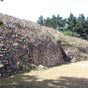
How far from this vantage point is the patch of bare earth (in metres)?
9.32

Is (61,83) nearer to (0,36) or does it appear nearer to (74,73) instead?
(74,73)

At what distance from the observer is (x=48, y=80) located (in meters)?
10.2

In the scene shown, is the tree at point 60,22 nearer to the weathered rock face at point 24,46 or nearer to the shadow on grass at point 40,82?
the weathered rock face at point 24,46

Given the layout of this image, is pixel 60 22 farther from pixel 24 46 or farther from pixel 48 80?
pixel 48 80

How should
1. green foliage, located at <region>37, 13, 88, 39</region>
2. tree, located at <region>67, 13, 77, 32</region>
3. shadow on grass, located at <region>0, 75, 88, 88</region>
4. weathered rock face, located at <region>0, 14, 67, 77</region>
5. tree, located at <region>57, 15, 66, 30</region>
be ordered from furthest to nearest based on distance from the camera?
1. tree, located at <region>57, 15, 66, 30</region>
2. tree, located at <region>67, 13, 77, 32</region>
3. green foliage, located at <region>37, 13, 88, 39</region>
4. weathered rock face, located at <region>0, 14, 67, 77</region>
5. shadow on grass, located at <region>0, 75, 88, 88</region>

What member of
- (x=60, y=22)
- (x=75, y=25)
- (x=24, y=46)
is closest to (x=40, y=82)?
(x=24, y=46)

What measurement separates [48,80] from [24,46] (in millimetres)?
3711

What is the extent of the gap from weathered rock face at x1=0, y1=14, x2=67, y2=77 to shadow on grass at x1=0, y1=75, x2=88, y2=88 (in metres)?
1.12

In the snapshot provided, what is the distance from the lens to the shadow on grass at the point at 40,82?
9.23 metres

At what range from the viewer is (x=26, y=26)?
15.1m

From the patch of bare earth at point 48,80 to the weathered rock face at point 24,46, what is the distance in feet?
2.81

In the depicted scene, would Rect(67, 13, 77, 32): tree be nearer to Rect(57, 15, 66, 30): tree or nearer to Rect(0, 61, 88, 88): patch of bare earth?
Rect(57, 15, 66, 30): tree

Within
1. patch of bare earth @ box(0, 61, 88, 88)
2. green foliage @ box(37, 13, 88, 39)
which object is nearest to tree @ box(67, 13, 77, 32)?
green foliage @ box(37, 13, 88, 39)

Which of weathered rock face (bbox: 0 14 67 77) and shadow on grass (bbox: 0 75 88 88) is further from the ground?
weathered rock face (bbox: 0 14 67 77)
